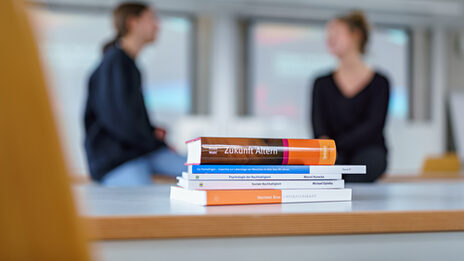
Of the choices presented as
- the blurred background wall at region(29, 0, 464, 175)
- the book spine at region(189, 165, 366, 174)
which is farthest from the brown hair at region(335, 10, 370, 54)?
the blurred background wall at region(29, 0, 464, 175)

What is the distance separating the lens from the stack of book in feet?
2.67

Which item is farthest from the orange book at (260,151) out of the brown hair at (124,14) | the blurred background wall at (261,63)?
the blurred background wall at (261,63)

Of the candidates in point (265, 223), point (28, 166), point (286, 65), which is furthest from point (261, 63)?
point (28, 166)

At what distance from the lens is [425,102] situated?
5938 millimetres

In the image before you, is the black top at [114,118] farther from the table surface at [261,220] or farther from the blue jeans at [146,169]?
the table surface at [261,220]

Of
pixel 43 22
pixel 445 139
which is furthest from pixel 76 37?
pixel 43 22

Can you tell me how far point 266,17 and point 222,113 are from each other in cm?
126

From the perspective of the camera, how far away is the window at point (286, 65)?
5418 millimetres

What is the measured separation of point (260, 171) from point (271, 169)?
21 mm

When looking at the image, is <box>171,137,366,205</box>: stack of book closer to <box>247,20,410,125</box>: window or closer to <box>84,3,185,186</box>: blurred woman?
<box>84,3,185,186</box>: blurred woman

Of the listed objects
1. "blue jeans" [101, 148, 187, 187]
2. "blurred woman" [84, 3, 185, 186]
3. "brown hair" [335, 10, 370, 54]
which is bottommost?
"blue jeans" [101, 148, 187, 187]

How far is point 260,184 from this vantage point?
33.1 inches

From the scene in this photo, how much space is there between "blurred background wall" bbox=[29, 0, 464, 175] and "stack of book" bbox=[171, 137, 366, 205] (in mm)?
4186

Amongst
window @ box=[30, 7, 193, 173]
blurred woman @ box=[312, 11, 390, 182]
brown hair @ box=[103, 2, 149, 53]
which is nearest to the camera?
blurred woman @ box=[312, 11, 390, 182]
